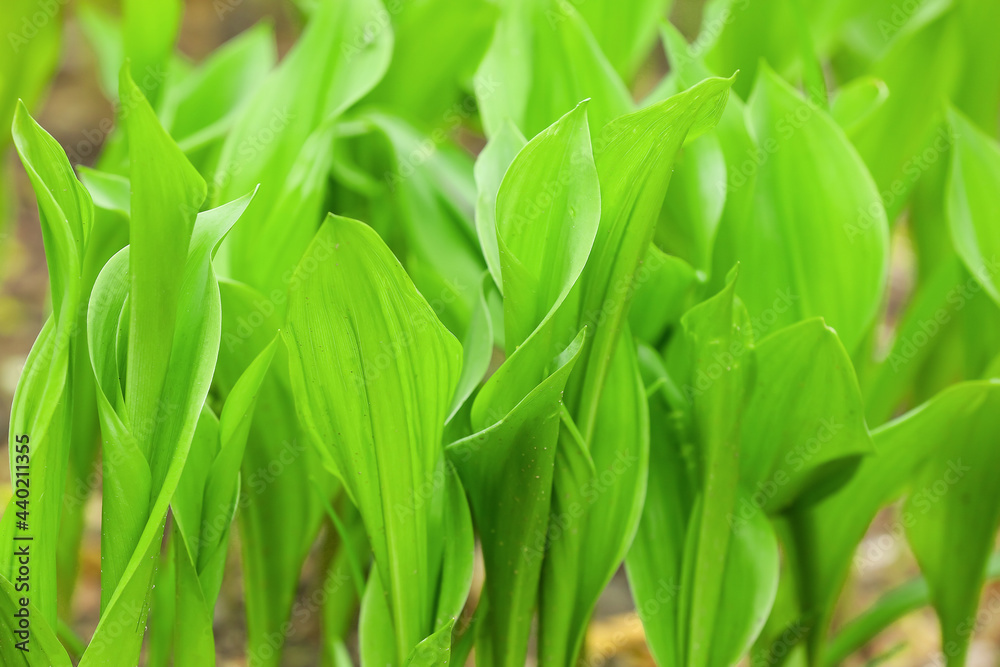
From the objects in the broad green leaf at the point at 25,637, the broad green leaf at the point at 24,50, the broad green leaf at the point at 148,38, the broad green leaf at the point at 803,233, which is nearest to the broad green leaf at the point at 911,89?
the broad green leaf at the point at 803,233

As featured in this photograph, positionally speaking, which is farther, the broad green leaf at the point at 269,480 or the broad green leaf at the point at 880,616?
the broad green leaf at the point at 880,616

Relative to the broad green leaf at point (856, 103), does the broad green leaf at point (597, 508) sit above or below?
below

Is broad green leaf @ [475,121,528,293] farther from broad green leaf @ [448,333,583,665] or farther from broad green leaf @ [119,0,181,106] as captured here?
broad green leaf @ [119,0,181,106]

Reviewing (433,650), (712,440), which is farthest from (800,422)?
(433,650)

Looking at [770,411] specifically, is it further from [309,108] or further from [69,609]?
[69,609]

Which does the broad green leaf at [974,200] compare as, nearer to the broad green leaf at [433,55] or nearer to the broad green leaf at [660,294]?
the broad green leaf at [660,294]

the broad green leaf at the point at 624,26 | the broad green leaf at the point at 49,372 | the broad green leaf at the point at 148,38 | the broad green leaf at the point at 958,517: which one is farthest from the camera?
the broad green leaf at the point at 624,26

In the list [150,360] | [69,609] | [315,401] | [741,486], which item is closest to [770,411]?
[741,486]

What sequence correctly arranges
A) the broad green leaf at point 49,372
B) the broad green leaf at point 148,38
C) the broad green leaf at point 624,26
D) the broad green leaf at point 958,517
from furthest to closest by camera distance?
the broad green leaf at point 624,26
the broad green leaf at point 148,38
the broad green leaf at point 958,517
the broad green leaf at point 49,372

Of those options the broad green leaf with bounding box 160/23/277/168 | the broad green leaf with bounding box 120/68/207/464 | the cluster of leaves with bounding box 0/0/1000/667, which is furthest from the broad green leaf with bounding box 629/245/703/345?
the broad green leaf with bounding box 160/23/277/168
